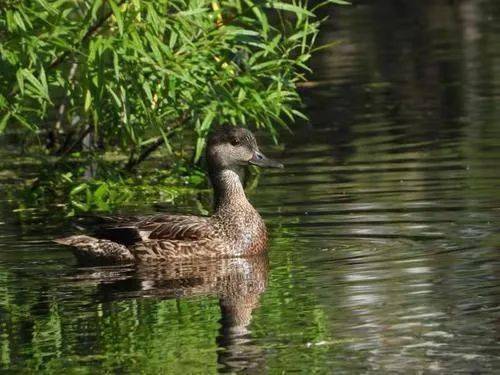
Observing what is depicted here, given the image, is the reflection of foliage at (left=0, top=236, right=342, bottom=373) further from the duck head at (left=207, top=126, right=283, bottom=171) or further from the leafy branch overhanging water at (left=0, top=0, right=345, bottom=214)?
the duck head at (left=207, top=126, right=283, bottom=171)

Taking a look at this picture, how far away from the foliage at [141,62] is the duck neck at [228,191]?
502 mm

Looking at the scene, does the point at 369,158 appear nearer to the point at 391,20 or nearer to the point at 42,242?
the point at 42,242

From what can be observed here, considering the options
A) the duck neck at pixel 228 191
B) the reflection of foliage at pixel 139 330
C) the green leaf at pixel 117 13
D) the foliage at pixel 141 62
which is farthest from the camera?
the duck neck at pixel 228 191

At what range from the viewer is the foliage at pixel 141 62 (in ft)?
43.9

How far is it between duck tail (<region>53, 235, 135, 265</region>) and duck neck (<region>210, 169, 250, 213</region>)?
0.99 meters

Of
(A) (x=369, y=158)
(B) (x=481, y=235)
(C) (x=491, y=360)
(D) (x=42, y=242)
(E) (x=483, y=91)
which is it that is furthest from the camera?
(E) (x=483, y=91)

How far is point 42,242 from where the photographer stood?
14109mm

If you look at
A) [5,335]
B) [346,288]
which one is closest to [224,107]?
[346,288]

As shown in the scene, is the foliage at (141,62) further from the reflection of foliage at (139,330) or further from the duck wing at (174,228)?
the reflection of foliage at (139,330)

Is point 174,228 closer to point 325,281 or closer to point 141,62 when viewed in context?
point 141,62

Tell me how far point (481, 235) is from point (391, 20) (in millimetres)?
19712

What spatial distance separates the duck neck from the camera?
13992 millimetres

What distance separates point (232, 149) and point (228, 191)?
15.8 inches

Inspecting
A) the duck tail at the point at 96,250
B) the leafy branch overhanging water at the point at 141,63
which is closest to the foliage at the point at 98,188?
the leafy branch overhanging water at the point at 141,63
